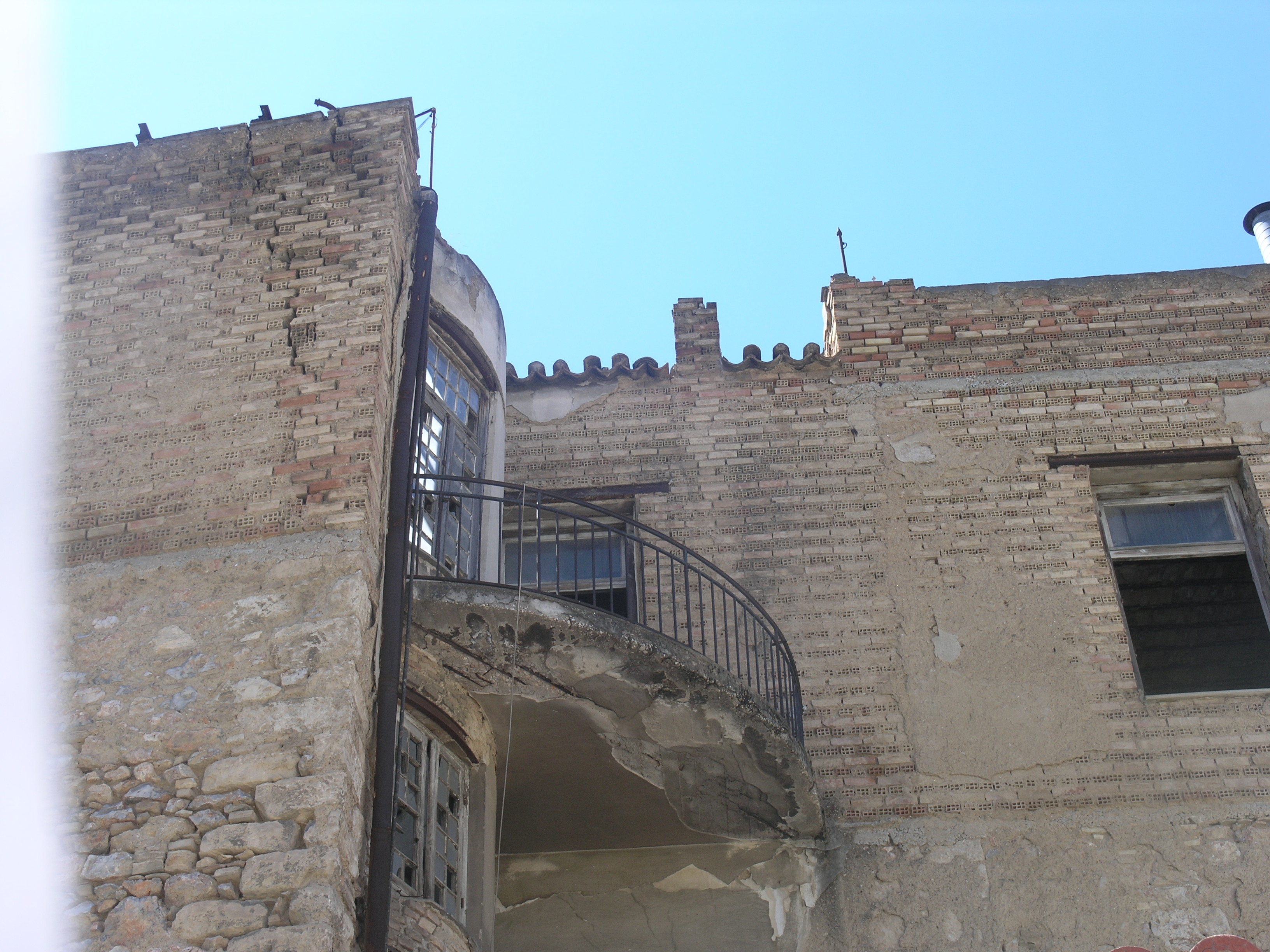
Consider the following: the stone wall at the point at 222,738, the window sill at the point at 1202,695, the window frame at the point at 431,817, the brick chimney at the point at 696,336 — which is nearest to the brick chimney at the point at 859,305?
the brick chimney at the point at 696,336

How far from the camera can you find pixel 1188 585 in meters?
10.2

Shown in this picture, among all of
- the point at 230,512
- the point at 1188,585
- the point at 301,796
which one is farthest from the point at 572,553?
the point at 1188,585

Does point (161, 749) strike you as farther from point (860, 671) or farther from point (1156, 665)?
point (1156, 665)

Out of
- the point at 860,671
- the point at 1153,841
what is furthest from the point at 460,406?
the point at 1153,841

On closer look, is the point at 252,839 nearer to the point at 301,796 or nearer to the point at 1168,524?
the point at 301,796

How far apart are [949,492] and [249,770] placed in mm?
5444

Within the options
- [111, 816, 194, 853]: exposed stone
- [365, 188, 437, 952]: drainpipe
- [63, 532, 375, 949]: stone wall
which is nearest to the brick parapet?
[365, 188, 437, 952]: drainpipe

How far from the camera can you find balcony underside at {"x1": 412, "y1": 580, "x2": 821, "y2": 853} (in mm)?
6961

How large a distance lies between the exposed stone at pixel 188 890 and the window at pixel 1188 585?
20.8 feet

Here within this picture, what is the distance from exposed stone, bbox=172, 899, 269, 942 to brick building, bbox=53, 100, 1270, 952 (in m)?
0.01

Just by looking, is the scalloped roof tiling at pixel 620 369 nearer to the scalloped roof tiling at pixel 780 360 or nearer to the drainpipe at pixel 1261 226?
the scalloped roof tiling at pixel 780 360

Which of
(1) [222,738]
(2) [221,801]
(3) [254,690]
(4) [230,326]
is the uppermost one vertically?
(4) [230,326]

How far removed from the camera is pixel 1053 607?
880 cm

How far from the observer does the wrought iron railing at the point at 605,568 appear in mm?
7695
